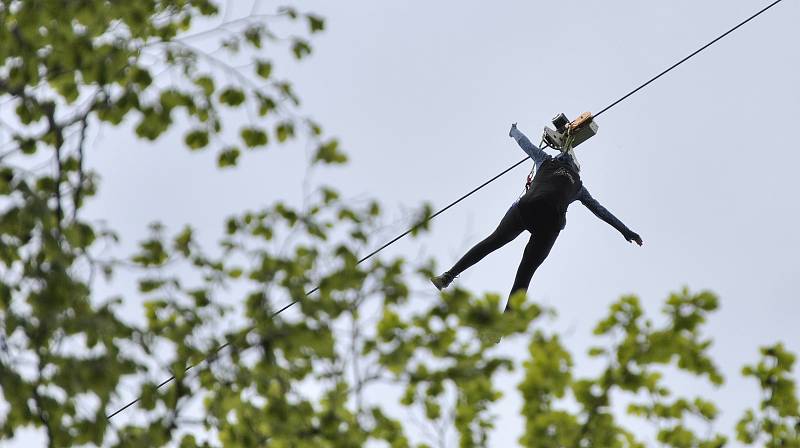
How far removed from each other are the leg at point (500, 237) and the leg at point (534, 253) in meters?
0.13

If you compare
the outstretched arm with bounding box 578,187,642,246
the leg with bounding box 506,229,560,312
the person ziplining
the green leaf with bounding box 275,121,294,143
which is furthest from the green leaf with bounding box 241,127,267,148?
the outstretched arm with bounding box 578,187,642,246

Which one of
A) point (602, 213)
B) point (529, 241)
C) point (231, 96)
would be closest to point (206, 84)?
point (231, 96)

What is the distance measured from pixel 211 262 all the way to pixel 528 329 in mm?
1387

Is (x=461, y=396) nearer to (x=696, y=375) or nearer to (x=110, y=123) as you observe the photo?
(x=696, y=375)

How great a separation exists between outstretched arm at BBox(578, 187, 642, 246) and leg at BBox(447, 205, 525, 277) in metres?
Result: 0.63

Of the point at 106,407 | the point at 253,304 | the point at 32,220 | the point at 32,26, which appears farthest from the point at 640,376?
the point at 32,26

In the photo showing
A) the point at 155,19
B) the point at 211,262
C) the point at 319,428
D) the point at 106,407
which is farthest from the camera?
the point at 155,19

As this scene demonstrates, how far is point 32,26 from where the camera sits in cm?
507

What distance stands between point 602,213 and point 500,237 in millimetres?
998

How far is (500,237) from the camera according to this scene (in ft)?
28.0

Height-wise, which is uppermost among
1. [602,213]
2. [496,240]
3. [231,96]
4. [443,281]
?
[231,96]

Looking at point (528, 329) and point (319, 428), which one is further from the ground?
point (528, 329)

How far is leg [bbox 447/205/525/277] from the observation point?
855cm

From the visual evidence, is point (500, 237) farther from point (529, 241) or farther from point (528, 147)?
point (528, 147)
